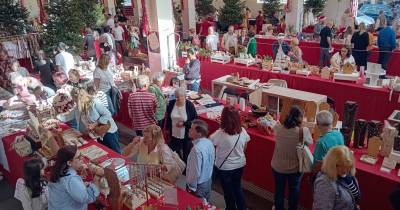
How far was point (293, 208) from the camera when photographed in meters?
3.67

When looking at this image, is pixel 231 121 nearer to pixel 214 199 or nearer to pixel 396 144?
pixel 214 199

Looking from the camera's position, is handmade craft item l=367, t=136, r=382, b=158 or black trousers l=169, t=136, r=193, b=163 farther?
black trousers l=169, t=136, r=193, b=163

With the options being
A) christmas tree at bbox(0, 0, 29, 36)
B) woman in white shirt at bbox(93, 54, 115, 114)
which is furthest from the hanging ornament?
christmas tree at bbox(0, 0, 29, 36)

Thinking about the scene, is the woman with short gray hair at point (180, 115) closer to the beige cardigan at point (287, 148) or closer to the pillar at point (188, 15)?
the beige cardigan at point (287, 148)

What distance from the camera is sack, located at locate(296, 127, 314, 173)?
323cm

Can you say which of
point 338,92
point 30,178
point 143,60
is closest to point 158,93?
point 30,178

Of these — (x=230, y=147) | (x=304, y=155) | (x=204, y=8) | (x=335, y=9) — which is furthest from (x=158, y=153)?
(x=204, y=8)

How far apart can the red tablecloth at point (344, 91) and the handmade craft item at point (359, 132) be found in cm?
235

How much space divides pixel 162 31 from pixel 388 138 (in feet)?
20.0

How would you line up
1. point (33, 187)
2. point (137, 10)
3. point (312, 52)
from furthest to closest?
1. point (137, 10)
2. point (312, 52)
3. point (33, 187)

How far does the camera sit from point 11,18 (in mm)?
9781

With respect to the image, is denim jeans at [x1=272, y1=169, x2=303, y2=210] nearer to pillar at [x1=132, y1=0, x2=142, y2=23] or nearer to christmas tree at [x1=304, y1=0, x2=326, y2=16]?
christmas tree at [x1=304, y1=0, x2=326, y2=16]

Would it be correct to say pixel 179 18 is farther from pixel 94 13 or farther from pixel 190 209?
pixel 190 209

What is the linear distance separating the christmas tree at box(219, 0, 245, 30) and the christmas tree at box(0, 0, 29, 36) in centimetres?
692
